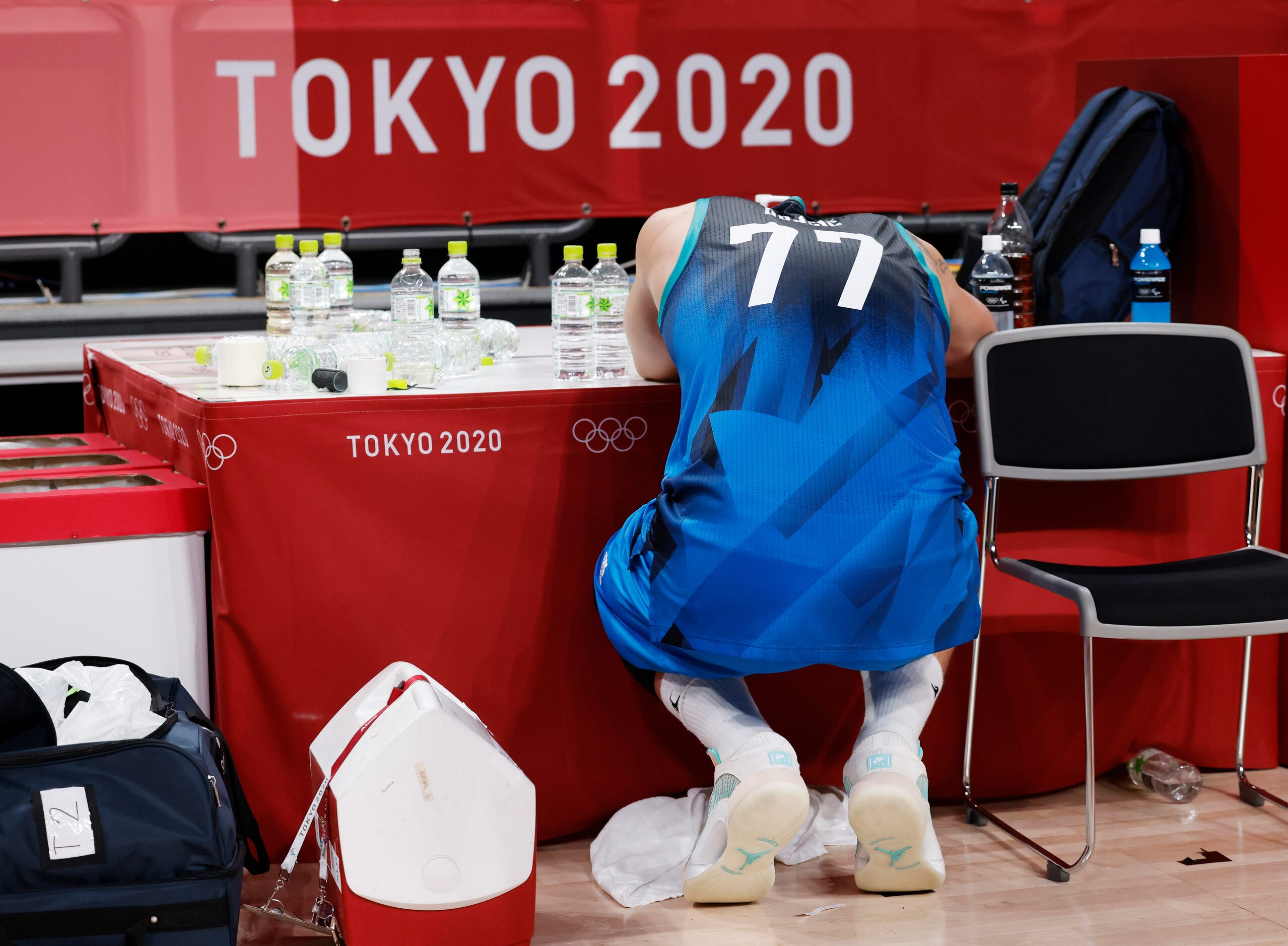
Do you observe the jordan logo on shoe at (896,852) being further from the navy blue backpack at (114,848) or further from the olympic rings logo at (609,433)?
the navy blue backpack at (114,848)

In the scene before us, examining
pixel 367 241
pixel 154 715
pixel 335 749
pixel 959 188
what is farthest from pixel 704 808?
pixel 959 188

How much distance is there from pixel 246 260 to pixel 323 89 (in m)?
0.54

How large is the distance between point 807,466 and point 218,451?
2.77 feet

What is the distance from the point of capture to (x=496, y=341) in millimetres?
2734

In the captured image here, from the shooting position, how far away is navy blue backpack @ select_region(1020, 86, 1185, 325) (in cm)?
261

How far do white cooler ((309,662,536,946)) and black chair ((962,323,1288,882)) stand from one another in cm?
87

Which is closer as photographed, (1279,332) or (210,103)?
(1279,332)

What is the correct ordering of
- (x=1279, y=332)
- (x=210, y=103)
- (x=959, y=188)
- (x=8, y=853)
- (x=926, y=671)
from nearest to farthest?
(x=8, y=853) < (x=926, y=671) < (x=1279, y=332) < (x=210, y=103) < (x=959, y=188)

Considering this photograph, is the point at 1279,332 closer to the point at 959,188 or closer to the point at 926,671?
the point at 926,671

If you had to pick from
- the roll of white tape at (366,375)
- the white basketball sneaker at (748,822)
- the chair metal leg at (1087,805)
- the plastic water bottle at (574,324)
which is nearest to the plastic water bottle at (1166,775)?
the chair metal leg at (1087,805)

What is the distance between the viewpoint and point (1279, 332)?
256cm

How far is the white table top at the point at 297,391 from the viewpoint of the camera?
2.23 metres

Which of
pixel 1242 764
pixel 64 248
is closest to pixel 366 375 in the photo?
pixel 1242 764

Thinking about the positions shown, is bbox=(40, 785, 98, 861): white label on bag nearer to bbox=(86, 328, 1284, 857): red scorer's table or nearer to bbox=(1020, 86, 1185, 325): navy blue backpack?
bbox=(86, 328, 1284, 857): red scorer's table
